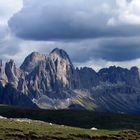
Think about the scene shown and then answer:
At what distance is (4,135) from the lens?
89125 millimetres

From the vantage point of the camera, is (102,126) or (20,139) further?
(102,126)

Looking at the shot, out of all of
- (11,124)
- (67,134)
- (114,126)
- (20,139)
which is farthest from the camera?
(114,126)

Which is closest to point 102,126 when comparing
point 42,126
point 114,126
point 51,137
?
point 114,126

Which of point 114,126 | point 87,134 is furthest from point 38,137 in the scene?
point 114,126

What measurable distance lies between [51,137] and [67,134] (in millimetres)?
5639

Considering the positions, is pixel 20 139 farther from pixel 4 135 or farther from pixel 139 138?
pixel 139 138

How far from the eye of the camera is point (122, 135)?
101312 millimetres

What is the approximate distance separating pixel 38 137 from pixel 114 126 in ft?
358

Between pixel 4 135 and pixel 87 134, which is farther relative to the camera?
pixel 87 134

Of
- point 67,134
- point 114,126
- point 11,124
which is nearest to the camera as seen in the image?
point 67,134

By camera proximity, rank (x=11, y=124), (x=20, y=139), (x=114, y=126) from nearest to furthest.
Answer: (x=20, y=139)
(x=11, y=124)
(x=114, y=126)

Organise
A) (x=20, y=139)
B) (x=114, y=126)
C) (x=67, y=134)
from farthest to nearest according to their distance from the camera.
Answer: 1. (x=114, y=126)
2. (x=67, y=134)
3. (x=20, y=139)

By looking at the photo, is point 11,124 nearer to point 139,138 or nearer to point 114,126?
point 139,138

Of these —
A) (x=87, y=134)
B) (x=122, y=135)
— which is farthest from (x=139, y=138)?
(x=87, y=134)
